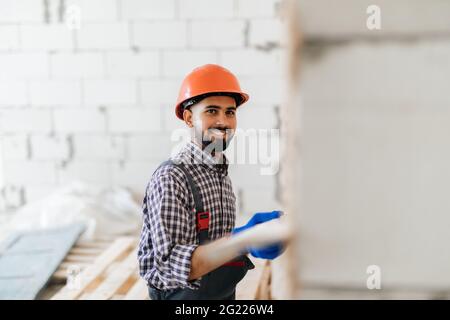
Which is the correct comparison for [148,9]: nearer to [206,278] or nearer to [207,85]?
[207,85]

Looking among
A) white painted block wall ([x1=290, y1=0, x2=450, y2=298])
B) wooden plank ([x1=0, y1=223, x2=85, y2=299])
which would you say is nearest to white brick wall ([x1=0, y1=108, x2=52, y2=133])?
wooden plank ([x1=0, y1=223, x2=85, y2=299])

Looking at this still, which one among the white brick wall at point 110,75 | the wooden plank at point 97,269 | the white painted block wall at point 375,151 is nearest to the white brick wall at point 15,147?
the white brick wall at point 110,75

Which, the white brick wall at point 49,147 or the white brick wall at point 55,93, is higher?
the white brick wall at point 55,93

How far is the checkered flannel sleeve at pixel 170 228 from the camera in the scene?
1.23m

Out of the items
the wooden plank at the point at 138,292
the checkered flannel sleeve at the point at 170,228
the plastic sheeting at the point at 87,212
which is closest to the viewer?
the checkered flannel sleeve at the point at 170,228

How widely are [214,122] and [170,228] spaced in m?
0.39

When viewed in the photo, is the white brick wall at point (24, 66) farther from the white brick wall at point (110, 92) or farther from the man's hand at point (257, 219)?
the man's hand at point (257, 219)

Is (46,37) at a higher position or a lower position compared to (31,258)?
higher

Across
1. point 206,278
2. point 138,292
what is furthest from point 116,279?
point 206,278

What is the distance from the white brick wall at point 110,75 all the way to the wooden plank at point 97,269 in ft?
2.44

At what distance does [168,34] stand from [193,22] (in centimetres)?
24

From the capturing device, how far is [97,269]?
290cm

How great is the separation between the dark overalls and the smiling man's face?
0.13m
